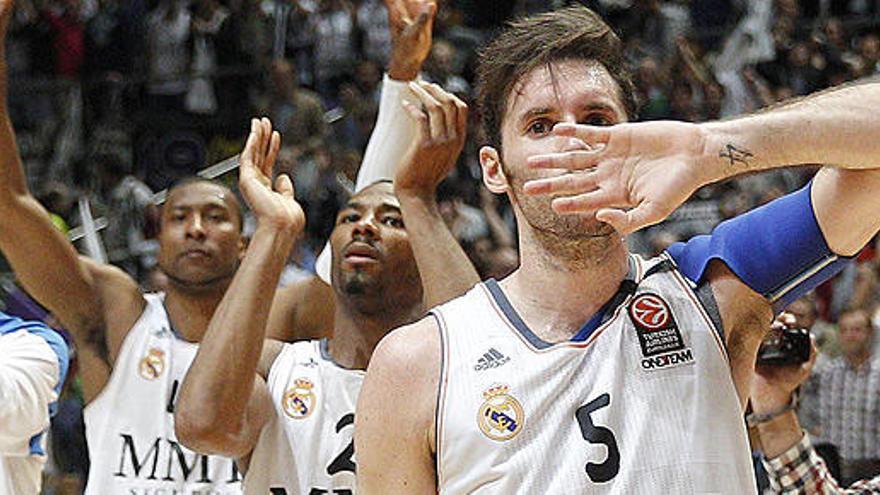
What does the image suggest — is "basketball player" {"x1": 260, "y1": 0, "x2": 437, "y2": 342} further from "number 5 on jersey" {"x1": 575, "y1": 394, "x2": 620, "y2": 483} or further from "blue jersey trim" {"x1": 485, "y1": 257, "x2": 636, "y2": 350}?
"number 5 on jersey" {"x1": 575, "y1": 394, "x2": 620, "y2": 483}

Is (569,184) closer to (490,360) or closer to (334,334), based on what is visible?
(490,360)

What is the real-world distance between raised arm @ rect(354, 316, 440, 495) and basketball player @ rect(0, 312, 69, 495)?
144cm

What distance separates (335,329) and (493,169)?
1419 mm

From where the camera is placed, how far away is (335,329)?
4430 millimetres

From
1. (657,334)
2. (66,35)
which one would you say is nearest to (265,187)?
(657,334)

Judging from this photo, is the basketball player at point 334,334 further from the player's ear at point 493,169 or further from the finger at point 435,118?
the player's ear at point 493,169

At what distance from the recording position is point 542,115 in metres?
2.98

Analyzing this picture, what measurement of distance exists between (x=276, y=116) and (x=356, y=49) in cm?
128

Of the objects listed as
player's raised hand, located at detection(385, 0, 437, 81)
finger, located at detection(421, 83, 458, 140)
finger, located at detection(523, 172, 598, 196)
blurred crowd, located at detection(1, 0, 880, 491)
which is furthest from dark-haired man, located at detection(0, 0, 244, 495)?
blurred crowd, located at detection(1, 0, 880, 491)

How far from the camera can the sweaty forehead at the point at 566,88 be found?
297cm

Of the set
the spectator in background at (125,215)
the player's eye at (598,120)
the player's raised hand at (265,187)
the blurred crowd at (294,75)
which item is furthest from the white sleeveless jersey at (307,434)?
the blurred crowd at (294,75)

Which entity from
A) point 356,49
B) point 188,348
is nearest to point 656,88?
point 356,49

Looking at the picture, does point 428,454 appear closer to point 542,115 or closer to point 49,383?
point 542,115

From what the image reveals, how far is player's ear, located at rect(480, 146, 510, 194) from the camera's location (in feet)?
10.2
